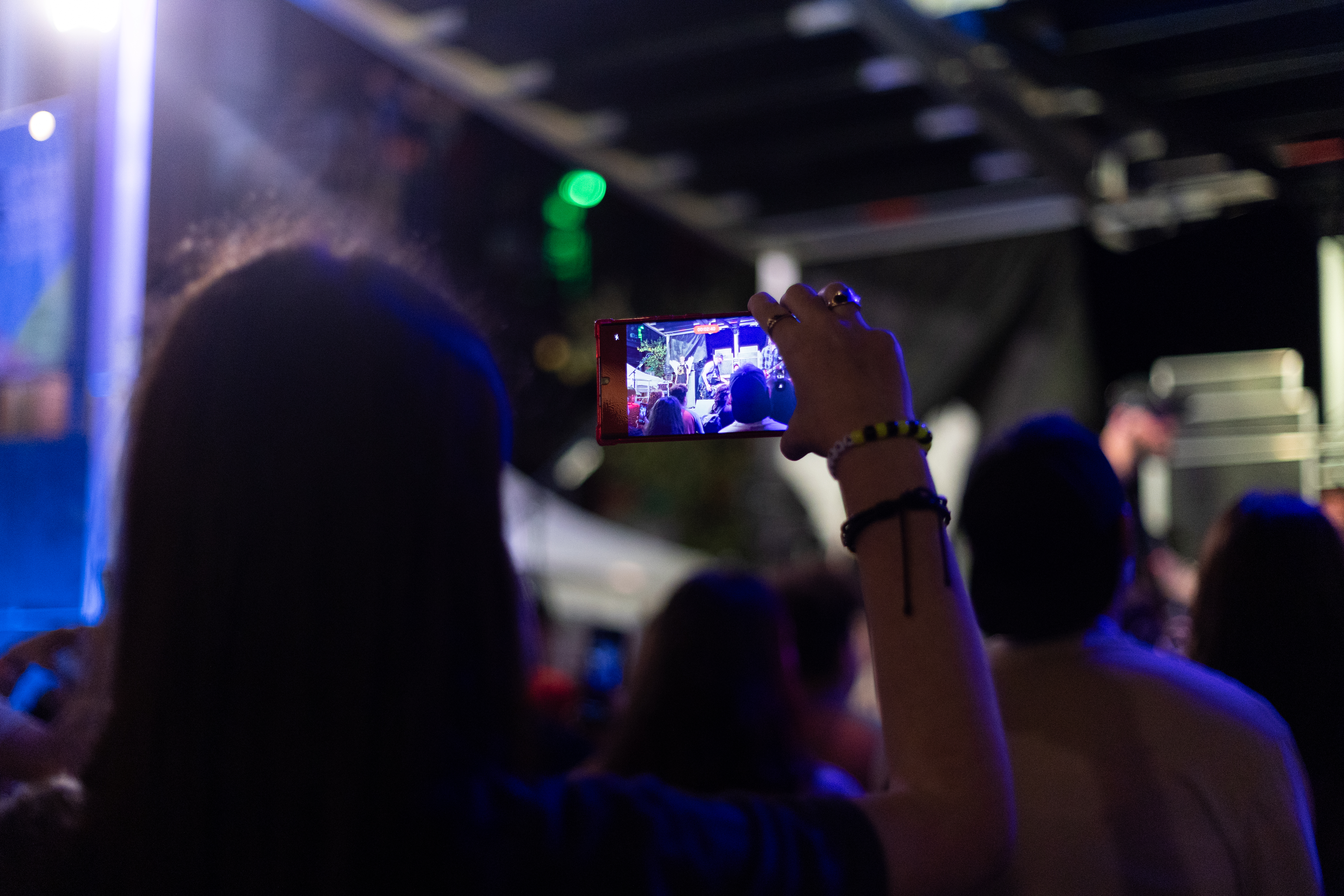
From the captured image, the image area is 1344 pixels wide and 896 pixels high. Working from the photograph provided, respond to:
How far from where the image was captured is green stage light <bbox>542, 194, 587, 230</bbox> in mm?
4629

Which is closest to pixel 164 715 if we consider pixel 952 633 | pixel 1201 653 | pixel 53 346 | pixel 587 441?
pixel 952 633

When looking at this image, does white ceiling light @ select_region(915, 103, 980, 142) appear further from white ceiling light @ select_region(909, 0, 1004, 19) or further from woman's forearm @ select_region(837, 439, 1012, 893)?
woman's forearm @ select_region(837, 439, 1012, 893)

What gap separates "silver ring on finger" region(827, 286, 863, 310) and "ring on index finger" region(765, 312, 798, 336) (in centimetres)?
3

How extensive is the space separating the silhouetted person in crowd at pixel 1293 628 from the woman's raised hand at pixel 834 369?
76 centimetres

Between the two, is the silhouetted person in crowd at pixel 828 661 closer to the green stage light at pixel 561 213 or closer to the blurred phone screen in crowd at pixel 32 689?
the blurred phone screen in crowd at pixel 32 689

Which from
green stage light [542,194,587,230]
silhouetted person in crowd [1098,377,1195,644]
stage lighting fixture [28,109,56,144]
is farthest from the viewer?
green stage light [542,194,587,230]

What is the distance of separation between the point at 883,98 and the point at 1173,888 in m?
3.72

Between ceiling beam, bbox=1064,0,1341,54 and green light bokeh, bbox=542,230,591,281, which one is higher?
ceiling beam, bbox=1064,0,1341,54

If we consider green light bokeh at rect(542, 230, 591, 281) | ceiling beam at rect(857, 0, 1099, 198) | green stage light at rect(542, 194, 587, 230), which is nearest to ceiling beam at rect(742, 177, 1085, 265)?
ceiling beam at rect(857, 0, 1099, 198)

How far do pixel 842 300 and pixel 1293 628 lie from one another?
0.84m

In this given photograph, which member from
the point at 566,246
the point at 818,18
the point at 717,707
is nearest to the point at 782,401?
the point at 717,707

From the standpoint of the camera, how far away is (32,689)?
94 cm

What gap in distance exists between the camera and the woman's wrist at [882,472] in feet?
2.31

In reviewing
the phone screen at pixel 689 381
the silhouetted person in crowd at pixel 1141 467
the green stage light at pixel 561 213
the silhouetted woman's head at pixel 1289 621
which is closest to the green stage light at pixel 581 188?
the green stage light at pixel 561 213
